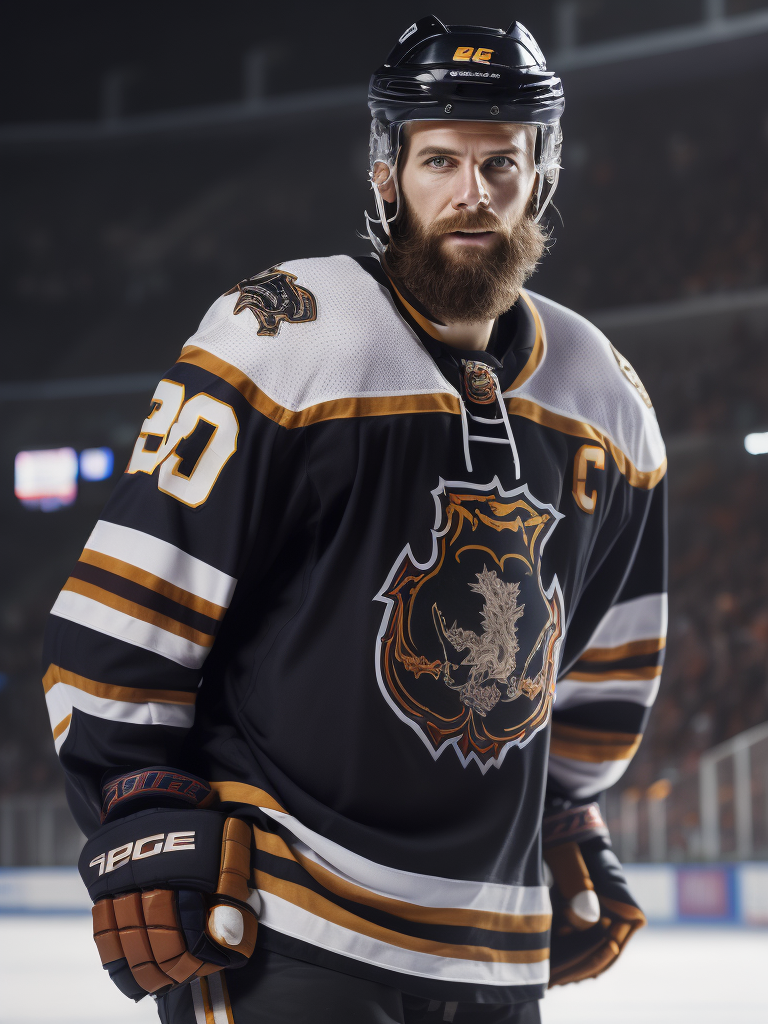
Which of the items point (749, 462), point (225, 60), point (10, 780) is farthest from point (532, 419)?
point (225, 60)

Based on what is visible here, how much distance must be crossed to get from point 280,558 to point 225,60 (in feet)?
33.0

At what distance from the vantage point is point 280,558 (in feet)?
3.83

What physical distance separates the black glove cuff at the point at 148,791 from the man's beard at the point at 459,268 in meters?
0.53

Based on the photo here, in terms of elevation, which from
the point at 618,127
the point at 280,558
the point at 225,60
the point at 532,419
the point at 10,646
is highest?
the point at 225,60

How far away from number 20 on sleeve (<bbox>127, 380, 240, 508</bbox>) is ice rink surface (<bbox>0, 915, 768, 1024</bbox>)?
3.01m

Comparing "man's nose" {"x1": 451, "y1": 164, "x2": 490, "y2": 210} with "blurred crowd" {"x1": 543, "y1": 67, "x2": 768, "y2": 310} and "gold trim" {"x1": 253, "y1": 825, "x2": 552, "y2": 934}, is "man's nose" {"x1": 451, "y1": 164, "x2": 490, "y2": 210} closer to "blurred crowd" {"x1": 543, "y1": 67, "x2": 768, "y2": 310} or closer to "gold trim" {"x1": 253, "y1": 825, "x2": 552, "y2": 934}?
"gold trim" {"x1": 253, "y1": 825, "x2": 552, "y2": 934}

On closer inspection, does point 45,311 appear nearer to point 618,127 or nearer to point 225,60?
point 225,60

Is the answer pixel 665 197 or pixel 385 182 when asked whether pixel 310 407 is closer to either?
pixel 385 182

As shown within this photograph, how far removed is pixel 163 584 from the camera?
1.09 metres

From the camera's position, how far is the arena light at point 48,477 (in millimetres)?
9398

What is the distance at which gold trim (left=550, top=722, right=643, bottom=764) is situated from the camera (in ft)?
4.79

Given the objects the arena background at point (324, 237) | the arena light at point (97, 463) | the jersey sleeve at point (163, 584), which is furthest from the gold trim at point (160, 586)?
the arena light at point (97, 463)

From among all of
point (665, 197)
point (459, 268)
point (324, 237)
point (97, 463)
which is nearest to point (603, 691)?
point (459, 268)

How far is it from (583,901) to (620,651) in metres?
0.30
